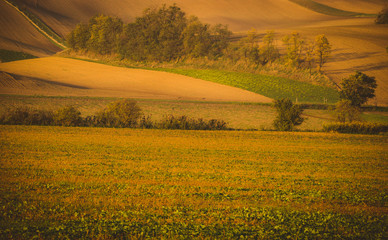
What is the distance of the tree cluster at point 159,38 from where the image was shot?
82.8m

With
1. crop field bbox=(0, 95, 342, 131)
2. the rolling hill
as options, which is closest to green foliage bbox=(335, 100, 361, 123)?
crop field bbox=(0, 95, 342, 131)

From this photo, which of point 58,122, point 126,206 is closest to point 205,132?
point 58,122

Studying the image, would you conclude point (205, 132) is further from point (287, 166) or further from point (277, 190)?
point (277, 190)

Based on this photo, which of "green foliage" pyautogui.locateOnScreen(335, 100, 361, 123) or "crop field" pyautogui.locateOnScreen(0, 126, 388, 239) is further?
"green foliage" pyautogui.locateOnScreen(335, 100, 361, 123)

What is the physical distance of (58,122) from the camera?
33.8m

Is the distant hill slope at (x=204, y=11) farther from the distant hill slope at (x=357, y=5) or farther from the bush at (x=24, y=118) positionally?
the bush at (x=24, y=118)

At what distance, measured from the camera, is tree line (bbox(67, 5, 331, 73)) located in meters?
76.9

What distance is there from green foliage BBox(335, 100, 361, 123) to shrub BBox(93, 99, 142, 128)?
2061 cm

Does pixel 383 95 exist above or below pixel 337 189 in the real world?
above

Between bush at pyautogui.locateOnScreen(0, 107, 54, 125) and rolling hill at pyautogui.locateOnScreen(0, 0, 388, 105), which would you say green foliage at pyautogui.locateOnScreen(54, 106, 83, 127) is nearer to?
bush at pyautogui.locateOnScreen(0, 107, 54, 125)

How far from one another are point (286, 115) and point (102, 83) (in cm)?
4133

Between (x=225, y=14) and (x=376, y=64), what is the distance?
10310 cm

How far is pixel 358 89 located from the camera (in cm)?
4541

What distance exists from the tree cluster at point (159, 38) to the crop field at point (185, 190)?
60.0m
